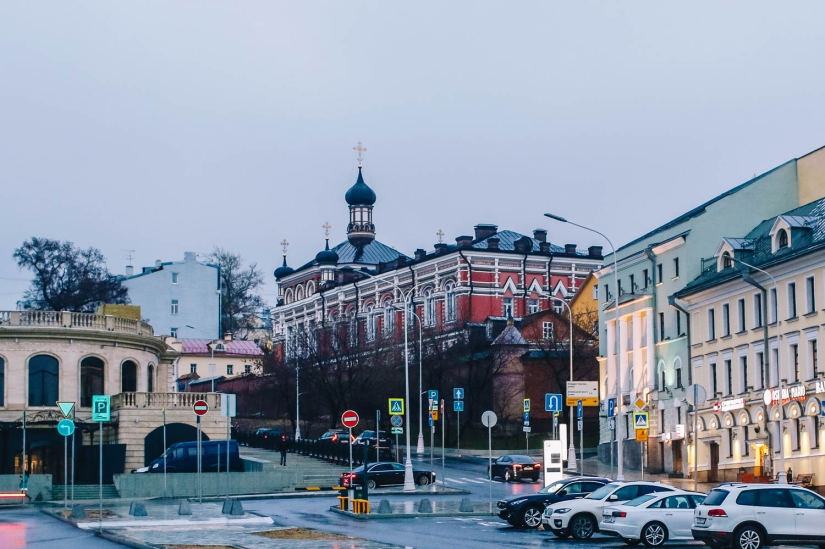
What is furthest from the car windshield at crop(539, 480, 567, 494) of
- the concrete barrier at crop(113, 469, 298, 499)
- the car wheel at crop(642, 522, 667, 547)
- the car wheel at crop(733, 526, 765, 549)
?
the concrete barrier at crop(113, 469, 298, 499)

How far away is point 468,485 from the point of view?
62.8 meters

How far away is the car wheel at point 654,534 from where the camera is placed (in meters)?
31.7

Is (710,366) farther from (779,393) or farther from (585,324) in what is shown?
(585,324)

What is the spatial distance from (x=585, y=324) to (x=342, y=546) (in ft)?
261

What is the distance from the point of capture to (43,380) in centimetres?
7462

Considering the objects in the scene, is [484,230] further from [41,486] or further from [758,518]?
[758,518]

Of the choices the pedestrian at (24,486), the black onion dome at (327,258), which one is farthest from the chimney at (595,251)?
the pedestrian at (24,486)

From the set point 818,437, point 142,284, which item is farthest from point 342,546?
point 142,284

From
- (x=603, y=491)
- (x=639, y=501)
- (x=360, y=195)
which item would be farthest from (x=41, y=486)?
(x=360, y=195)

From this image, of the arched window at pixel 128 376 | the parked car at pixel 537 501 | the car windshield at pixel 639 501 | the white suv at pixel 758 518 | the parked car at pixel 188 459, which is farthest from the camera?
the arched window at pixel 128 376

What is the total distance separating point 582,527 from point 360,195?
5084 inches

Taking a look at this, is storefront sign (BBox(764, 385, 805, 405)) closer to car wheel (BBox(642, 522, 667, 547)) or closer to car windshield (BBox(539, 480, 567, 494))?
car windshield (BBox(539, 480, 567, 494))

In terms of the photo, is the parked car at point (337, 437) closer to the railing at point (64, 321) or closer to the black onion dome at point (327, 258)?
the railing at point (64, 321)

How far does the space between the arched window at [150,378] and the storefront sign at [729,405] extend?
105 feet
